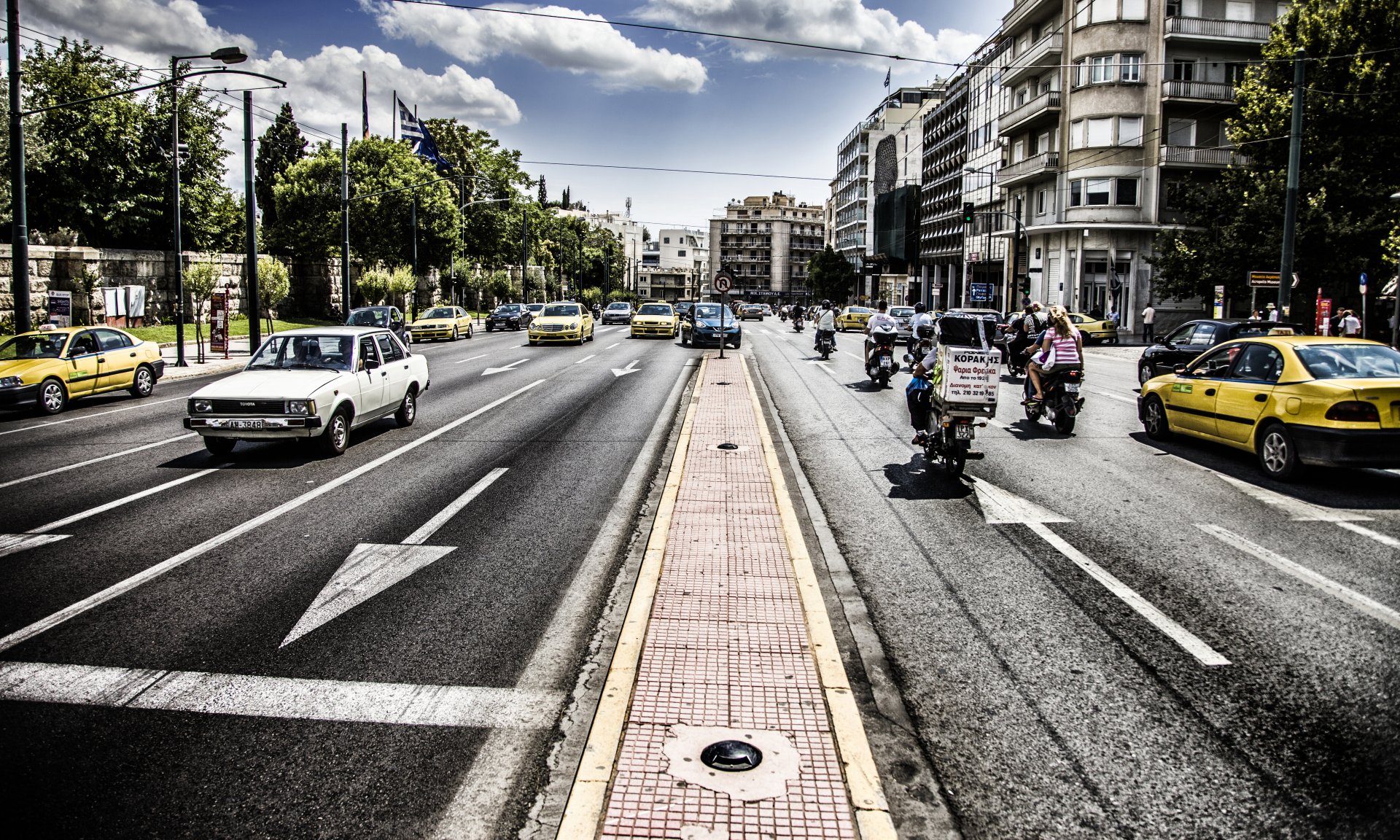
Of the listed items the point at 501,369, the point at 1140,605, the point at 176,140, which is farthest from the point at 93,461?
the point at 176,140

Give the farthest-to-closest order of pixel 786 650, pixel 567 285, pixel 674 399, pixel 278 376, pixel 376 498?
pixel 567 285 < pixel 674 399 < pixel 278 376 < pixel 376 498 < pixel 786 650

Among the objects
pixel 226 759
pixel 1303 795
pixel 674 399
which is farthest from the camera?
pixel 674 399

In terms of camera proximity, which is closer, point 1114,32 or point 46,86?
point 46,86

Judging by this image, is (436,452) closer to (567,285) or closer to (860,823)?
(860,823)

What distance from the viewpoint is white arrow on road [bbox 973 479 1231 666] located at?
529cm

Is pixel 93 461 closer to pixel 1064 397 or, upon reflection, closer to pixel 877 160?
pixel 1064 397

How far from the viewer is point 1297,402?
9.73 meters

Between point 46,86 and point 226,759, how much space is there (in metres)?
44.7

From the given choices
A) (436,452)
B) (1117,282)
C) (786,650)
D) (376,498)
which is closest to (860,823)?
(786,650)

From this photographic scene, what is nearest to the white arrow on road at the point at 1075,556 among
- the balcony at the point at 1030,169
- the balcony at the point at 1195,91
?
the balcony at the point at 1195,91

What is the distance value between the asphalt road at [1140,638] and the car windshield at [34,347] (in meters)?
14.5

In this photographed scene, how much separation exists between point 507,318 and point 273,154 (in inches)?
1607

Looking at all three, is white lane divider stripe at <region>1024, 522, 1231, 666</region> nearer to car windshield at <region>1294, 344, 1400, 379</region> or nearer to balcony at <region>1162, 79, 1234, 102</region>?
car windshield at <region>1294, 344, 1400, 379</region>

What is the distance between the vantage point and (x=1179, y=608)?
5918 millimetres
